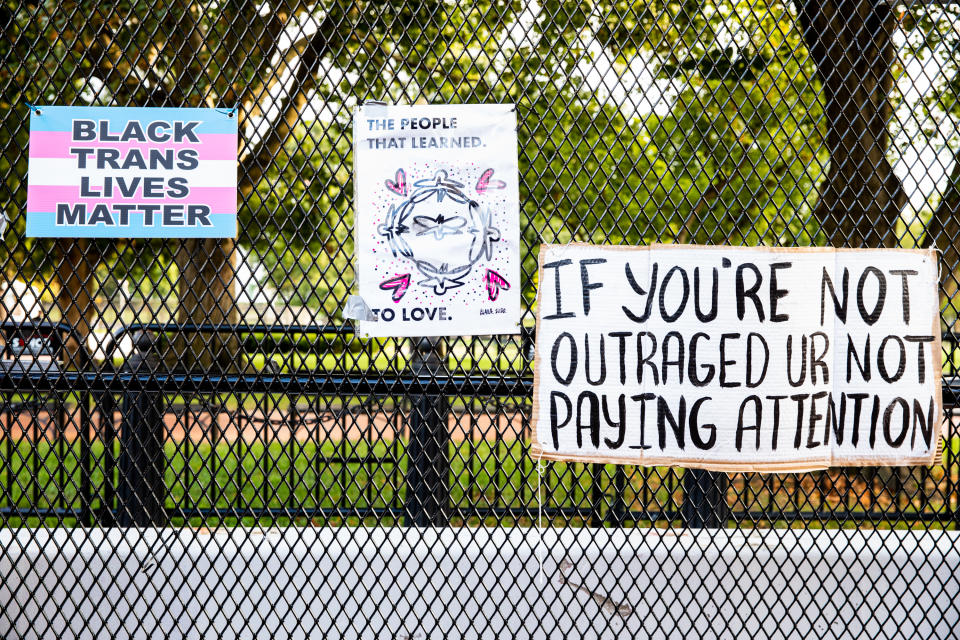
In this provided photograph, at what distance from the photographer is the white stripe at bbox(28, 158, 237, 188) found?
2.14m

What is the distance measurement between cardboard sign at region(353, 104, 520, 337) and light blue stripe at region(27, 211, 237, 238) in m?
0.37

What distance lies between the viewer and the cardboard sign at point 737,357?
2.19m

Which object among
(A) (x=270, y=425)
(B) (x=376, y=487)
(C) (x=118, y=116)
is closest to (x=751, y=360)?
(B) (x=376, y=487)

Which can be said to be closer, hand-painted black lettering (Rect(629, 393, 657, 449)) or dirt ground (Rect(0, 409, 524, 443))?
hand-painted black lettering (Rect(629, 393, 657, 449))

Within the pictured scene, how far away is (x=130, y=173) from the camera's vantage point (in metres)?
2.16

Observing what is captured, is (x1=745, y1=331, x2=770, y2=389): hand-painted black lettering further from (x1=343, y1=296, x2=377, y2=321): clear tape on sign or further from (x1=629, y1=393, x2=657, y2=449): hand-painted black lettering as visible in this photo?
(x1=343, y1=296, x2=377, y2=321): clear tape on sign

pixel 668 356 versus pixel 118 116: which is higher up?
pixel 118 116

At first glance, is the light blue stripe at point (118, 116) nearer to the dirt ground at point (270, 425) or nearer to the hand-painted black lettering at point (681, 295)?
the dirt ground at point (270, 425)

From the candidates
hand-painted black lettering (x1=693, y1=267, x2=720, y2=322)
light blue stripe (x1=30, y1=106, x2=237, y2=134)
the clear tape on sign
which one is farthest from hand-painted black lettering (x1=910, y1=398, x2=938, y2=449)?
light blue stripe (x1=30, y1=106, x2=237, y2=134)

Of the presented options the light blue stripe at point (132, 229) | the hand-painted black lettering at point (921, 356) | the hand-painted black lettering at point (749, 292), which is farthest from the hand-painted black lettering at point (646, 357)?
the light blue stripe at point (132, 229)

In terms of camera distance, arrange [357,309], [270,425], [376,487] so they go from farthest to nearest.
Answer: [270,425] → [376,487] → [357,309]

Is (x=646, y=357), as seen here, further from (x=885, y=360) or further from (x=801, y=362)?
(x=885, y=360)

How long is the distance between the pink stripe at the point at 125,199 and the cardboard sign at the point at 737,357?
36.0 inches

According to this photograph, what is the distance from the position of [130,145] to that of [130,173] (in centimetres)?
8
